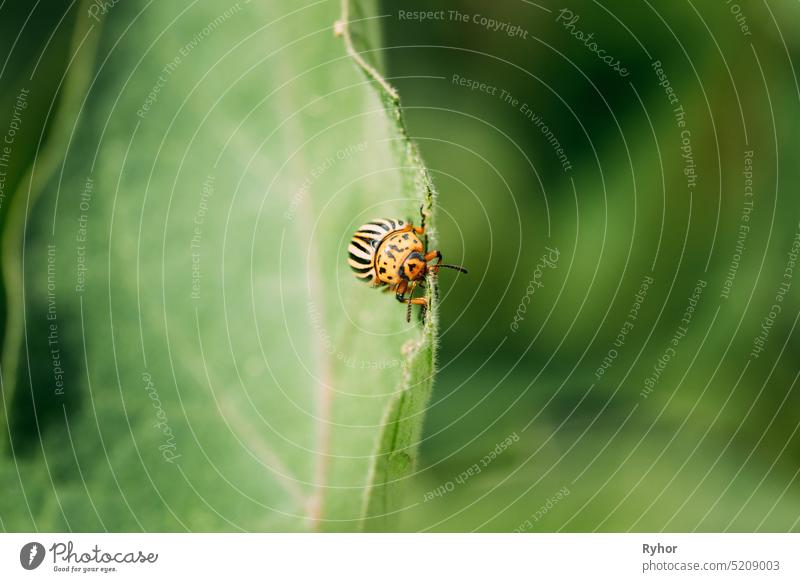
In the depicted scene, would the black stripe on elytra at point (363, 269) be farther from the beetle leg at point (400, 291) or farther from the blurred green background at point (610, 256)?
the blurred green background at point (610, 256)

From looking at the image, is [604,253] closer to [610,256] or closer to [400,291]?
[610,256]

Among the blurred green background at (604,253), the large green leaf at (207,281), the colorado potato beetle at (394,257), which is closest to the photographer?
the large green leaf at (207,281)

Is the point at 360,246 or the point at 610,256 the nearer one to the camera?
the point at 360,246

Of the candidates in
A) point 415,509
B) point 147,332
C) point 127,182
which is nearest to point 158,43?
point 127,182

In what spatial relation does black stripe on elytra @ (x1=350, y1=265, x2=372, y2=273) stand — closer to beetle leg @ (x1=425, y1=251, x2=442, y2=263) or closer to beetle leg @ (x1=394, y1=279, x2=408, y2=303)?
beetle leg @ (x1=394, y1=279, x2=408, y2=303)

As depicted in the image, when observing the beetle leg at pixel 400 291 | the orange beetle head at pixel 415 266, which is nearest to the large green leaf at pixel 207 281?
the beetle leg at pixel 400 291

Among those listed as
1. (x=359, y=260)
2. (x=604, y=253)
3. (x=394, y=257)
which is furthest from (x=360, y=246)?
(x=604, y=253)
